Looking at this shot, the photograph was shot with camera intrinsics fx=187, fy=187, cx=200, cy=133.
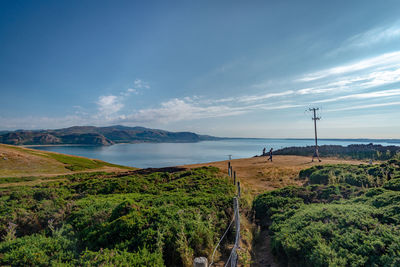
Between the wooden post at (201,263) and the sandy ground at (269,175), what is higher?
the wooden post at (201,263)

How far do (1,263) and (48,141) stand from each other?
220 meters

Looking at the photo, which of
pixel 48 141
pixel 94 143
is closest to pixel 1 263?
pixel 94 143

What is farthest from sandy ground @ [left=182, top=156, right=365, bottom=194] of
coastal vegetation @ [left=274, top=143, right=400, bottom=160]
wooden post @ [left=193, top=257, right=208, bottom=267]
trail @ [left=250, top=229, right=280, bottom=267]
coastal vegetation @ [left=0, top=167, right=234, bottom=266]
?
wooden post @ [left=193, top=257, right=208, bottom=267]

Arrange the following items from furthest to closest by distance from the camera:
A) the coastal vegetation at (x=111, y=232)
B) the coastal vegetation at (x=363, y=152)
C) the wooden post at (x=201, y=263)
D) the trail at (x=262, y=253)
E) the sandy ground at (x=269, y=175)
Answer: the coastal vegetation at (x=363, y=152) → the sandy ground at (x=269, y=175) → the trail at (x=262, y=253) → the coastal vegetation at (x=111, y=232) → the wooden post at (x=201, y=263)

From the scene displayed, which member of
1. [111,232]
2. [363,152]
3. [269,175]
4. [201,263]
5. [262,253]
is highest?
[201,263]

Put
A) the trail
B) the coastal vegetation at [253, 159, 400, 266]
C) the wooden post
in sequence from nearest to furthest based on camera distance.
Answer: the wooden post → the coastal vegetation at [253, 159, 400, 266] → the trail

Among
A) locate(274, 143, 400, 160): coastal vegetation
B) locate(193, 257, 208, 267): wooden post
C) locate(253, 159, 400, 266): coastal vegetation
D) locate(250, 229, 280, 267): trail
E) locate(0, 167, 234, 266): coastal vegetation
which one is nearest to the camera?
locate(193, 257, 208, 267): wooden post

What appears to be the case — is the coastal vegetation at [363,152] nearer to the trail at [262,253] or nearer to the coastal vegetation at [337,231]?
the coastal vegetation at [337,231]

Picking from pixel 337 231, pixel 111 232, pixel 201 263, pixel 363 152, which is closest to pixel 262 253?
pixel 337 231

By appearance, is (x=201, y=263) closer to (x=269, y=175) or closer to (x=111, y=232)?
(x=111, y=232)

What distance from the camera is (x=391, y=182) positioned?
7672 mm

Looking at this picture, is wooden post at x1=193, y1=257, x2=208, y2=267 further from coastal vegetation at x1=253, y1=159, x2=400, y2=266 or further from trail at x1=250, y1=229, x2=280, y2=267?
trail at x1=250, y1=229, x2=280, y2=267

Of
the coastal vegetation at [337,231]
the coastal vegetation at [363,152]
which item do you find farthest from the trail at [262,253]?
the coastal vegetation at [363,152]

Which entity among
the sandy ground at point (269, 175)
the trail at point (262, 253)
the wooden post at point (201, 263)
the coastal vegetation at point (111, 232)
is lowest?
the sandy ground at point (269, 175)
